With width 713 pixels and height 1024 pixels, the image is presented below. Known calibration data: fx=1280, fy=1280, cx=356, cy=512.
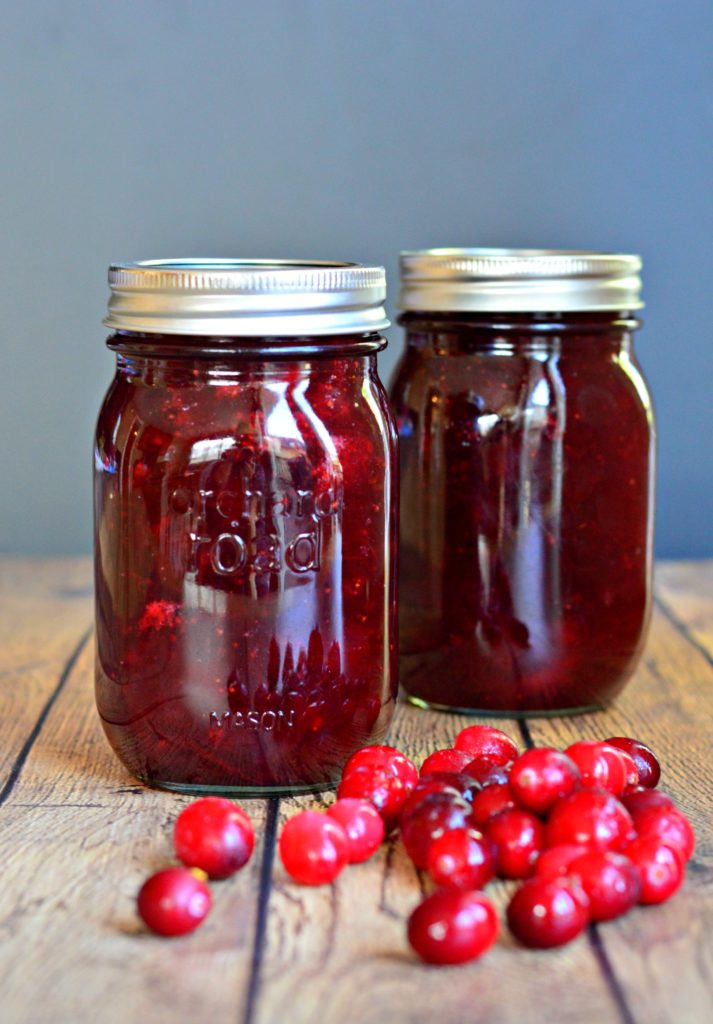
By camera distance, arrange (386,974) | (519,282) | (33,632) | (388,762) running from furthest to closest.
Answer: (33,632), (519,282), (388,762), (386,974)

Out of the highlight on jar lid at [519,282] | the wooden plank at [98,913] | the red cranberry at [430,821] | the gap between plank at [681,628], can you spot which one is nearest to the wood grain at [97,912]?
the wooden plank at [98,913]

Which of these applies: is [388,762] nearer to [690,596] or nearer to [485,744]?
[485,744]

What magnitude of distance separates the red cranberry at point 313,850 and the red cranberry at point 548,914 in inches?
5.0

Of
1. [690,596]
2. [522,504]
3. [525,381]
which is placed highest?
[525,381]

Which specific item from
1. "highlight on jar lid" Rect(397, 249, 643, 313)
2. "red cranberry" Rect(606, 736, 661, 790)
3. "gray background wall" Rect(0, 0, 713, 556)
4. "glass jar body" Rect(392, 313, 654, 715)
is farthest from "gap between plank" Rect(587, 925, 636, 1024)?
"gray background wall" Rect(0, 0, 713, 556)

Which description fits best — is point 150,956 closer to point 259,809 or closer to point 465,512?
point 259,809

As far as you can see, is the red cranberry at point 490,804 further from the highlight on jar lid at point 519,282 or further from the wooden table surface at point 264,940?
the highlight on jar lid at point 519,282

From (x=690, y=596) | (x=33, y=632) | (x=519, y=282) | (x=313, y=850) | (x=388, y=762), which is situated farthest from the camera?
(x=690, y=596)

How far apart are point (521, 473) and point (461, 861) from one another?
402 mm

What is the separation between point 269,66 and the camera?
6.31 ft

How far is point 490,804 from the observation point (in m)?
0.84

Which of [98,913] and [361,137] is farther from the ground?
[361,137]

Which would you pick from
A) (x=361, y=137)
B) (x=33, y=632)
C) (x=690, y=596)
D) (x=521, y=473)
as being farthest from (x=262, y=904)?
(x=361, y=137)

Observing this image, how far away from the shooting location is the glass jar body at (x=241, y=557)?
2.94ft
